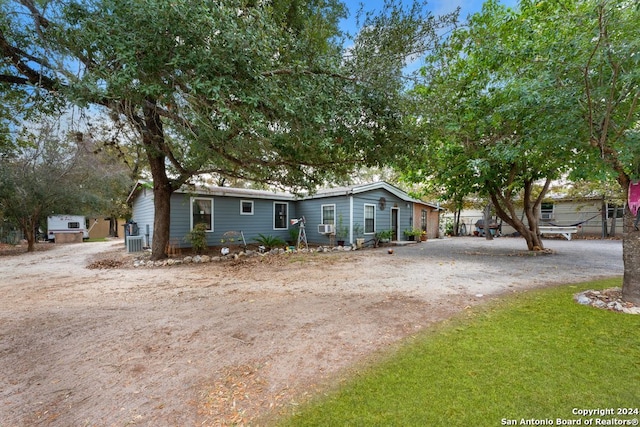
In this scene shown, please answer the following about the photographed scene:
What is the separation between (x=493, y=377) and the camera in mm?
2260

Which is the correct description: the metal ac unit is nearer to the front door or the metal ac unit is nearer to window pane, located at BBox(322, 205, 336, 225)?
window pane, located at BBox(322, 205, 336, 225)

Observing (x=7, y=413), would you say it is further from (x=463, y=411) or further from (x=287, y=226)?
(x=287, y=226)

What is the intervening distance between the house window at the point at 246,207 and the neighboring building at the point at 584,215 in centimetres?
1687

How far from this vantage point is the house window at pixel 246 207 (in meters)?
12.2

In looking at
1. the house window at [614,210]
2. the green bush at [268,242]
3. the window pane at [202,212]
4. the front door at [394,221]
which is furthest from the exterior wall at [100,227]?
the house window at [614,210]

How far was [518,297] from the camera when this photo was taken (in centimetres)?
449

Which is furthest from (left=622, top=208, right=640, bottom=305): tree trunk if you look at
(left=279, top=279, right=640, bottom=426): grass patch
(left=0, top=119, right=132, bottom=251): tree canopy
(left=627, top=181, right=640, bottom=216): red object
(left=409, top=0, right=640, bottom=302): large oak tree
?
(left=0, top=119, right=132, bottom=251): tree canopy

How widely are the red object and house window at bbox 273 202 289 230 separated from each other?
11.3 meters

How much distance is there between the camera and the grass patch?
6.15 ft

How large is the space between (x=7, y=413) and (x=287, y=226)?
1188 cm

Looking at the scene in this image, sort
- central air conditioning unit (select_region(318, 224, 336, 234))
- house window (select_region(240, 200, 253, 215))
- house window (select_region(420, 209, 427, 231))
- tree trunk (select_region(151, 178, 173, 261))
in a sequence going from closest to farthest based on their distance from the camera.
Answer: tree trunk (select_region(151, 178, 173, 261)), central air conditioning unit (select_region(318, 224, 336, 234)), house window (select_region(240, 200, 253, 215)), house window (select_region(420, 209, 427, 231))

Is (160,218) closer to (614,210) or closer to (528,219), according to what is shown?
(528,219)

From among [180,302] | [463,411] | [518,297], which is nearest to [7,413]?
[180,302]

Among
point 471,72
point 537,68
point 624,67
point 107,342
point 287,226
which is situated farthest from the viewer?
point 287,226
